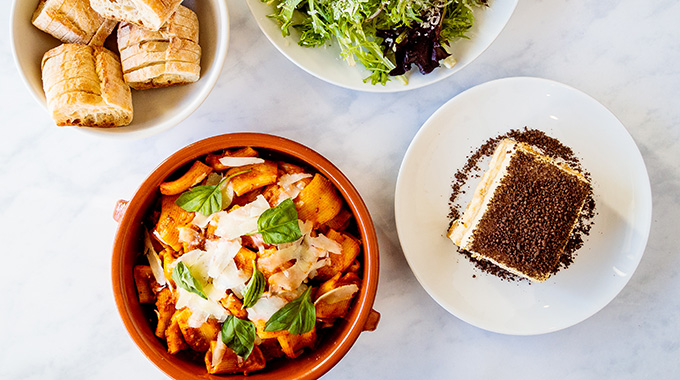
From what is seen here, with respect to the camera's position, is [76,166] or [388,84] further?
[76,166]

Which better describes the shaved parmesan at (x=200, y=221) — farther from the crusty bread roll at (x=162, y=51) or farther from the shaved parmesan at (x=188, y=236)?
the crusty bread roll at (x=162, y=51)

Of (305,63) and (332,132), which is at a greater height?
(305,63)

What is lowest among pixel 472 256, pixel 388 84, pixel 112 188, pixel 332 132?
pixel 472 256

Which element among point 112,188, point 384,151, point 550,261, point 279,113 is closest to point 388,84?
point 384,151

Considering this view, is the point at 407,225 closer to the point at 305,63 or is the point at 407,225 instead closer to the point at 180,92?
the point at 305,63

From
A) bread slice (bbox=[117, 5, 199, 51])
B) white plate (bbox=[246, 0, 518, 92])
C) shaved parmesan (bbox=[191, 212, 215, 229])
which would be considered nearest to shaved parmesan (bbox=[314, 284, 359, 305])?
shaved parmesan (bbox=[191, 212, 215, 229])

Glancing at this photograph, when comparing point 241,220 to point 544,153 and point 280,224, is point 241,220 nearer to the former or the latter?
point 280,224
